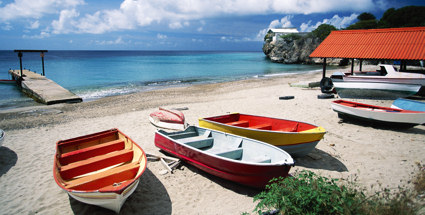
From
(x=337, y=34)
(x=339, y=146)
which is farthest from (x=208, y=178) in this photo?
(x=337, y=34)

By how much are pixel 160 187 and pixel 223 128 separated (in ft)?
10.2

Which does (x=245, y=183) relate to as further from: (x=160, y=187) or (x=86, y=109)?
(x=86, y=109)

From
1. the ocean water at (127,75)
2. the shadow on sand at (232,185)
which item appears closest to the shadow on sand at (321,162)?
the shadow on sand at (232,185)

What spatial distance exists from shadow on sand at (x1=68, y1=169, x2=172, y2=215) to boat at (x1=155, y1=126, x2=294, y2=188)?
4.07 ft

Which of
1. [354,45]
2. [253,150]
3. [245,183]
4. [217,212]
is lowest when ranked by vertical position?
[217,212]

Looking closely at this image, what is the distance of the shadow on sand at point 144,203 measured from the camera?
577 cm

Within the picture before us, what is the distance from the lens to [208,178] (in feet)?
23.6

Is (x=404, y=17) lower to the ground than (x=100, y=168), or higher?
higher

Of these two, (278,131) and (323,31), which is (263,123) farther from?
(323,31)

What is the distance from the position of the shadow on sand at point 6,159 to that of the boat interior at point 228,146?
5.09m

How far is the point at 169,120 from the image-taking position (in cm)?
1177

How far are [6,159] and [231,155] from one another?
7.61 m

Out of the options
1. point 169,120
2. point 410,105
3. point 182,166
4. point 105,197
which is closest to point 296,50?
point 410,105

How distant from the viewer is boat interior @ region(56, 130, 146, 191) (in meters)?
5.67
